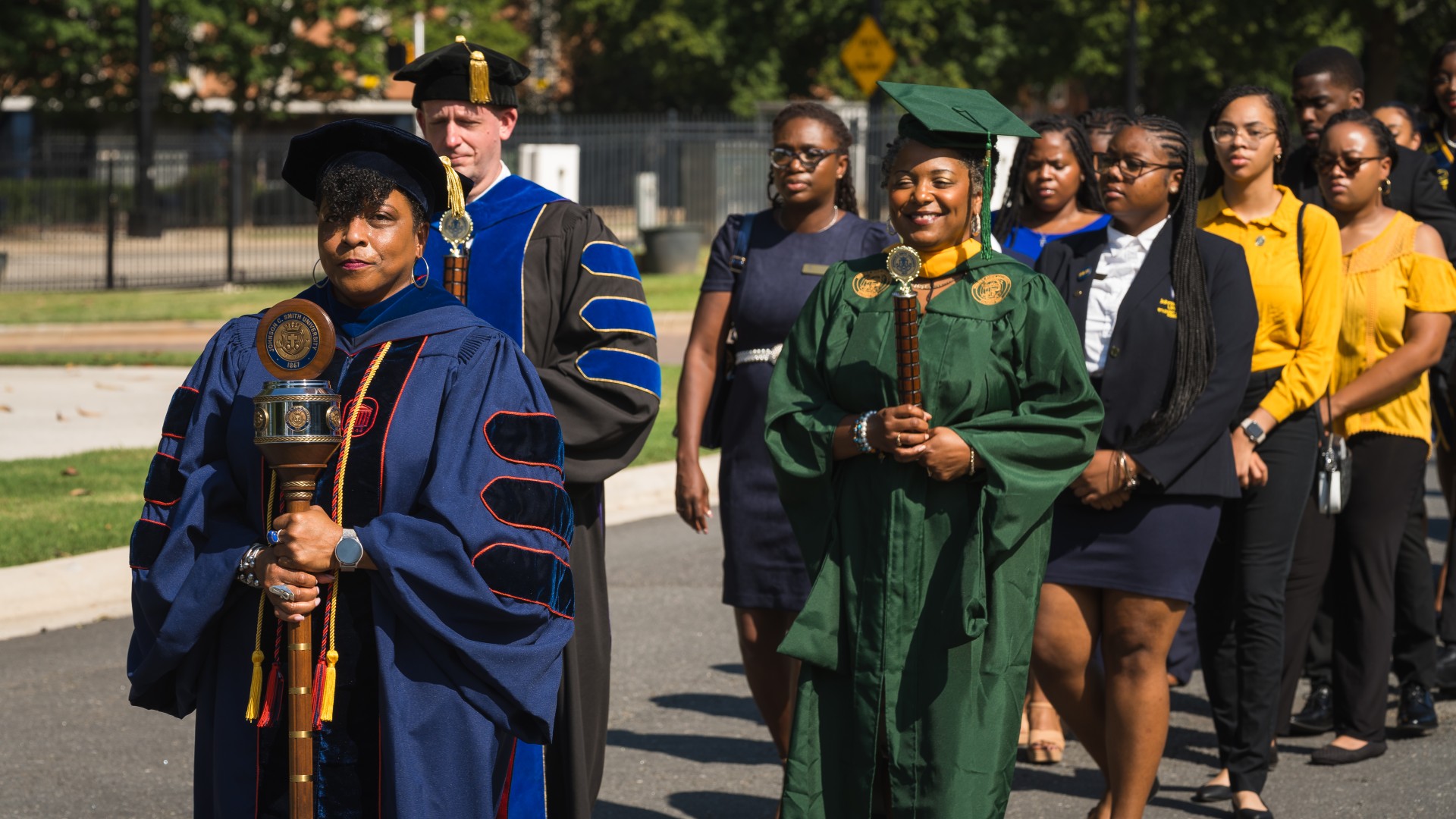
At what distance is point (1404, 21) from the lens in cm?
3606

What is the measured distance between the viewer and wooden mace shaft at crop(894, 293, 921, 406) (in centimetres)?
378

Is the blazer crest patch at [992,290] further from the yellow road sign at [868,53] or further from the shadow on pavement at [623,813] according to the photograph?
the yellow road sign at [868,53]

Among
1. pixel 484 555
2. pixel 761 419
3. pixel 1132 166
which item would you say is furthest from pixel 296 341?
pixel 1132 166

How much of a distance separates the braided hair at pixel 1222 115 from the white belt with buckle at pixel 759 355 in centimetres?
151

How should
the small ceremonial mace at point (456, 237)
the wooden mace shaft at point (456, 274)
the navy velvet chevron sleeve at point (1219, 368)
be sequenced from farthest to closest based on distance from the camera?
the navy velvet chevron sleeve at point (1219, 368) < the wooden mace shaft at point (456, 274) < the small ceremonial mace at point (456, 237)

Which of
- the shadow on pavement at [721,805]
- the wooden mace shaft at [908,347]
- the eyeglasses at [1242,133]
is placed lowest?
the shadow on pavement at [721,805]

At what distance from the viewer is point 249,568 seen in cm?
316

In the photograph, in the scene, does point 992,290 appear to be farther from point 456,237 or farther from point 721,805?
point 721,805

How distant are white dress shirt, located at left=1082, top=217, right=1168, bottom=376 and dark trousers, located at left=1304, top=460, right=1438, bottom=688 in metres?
1.91

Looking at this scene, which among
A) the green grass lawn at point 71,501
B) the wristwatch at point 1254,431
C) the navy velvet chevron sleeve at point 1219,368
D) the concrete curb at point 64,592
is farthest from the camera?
the green grass lawn at point 71,501

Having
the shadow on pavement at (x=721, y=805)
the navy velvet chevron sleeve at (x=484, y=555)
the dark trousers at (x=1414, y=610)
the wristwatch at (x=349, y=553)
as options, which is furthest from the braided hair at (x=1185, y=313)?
the wristwatch at (x=349, y=553)

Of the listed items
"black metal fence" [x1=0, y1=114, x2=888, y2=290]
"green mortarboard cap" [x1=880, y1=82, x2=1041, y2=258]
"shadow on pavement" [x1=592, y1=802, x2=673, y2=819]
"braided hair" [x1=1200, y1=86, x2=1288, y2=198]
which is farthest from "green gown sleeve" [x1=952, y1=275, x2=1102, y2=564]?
"black metal fence" [x1=0, y1=114, x2=888, y2=290]

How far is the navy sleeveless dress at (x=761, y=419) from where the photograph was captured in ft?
17.4

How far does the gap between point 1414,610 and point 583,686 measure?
353 centimetres
